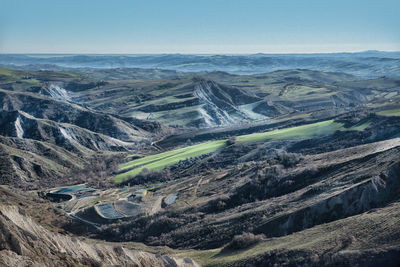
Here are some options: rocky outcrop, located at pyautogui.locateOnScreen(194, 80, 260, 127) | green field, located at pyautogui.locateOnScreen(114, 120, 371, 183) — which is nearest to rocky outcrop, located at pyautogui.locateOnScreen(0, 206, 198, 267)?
green field, located at pyautogui.locateOnScreen(114, 120, 371, 183)

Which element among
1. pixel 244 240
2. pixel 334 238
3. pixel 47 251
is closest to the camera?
pixel 47 251

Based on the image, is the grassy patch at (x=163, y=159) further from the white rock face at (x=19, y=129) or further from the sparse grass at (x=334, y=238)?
the sparse grass at (x=334, y=238)

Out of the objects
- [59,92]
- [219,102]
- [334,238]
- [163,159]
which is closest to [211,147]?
[163,159]

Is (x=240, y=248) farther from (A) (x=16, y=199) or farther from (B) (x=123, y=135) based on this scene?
(B) (x=123, y=135)

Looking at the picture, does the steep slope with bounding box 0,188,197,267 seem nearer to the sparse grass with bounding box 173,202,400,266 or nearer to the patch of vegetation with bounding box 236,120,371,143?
the sparse grass with bounding box 173,202,400,266

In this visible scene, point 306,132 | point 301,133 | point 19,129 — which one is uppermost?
point 306,132

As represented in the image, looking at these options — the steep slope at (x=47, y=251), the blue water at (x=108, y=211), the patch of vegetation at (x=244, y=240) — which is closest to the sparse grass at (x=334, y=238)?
the patch of vegetation at (x=244, y=240)

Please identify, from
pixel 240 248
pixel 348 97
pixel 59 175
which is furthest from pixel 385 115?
pixel 348 97

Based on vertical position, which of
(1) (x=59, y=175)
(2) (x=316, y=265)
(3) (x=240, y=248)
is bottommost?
(1) (x=59, y=175)

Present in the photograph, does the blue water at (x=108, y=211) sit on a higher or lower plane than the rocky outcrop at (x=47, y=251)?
lower

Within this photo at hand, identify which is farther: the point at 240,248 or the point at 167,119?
the point at 167,119

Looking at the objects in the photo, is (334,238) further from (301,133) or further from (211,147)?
(211,147)
